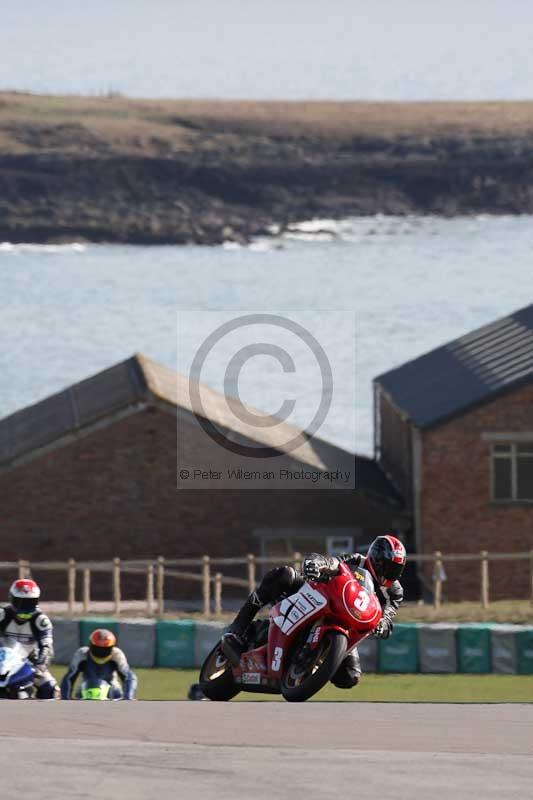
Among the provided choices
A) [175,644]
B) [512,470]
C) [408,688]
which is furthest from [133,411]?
[408,688]

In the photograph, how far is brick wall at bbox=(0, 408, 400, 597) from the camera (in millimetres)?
38812

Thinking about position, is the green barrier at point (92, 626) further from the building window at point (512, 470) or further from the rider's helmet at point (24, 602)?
the building window at point (512, 470)

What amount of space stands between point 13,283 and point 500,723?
467 ft

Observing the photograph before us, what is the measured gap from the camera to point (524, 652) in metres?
24.4

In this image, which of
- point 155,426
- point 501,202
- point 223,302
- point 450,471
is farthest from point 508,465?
point 501,202

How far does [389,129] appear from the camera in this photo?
19988 centimetres

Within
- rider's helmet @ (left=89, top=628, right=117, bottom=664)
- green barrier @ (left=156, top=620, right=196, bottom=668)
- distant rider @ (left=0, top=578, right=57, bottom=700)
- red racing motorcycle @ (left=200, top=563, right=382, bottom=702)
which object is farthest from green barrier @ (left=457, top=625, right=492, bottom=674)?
red racing motorcycle @ (left=200, top=563, right=382, bottom=702)

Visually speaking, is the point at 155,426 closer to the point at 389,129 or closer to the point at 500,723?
the point at 500,723

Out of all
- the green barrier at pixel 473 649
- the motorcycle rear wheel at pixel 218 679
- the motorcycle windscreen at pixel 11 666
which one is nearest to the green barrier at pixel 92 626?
the green barrier at pixel 473 649

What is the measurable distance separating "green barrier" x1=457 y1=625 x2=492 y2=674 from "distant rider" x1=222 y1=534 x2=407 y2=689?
11160 mm

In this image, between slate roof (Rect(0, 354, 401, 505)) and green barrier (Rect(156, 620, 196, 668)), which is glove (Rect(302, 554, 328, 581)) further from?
slate roof (Rect(0, 354, 401, 505))

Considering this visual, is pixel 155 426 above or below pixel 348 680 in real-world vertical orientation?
above

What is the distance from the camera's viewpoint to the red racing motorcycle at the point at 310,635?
42.6 ft

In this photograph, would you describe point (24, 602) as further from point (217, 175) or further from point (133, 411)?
point (217, 175)
